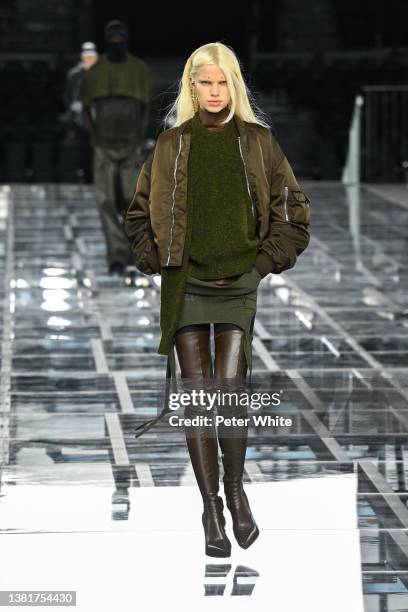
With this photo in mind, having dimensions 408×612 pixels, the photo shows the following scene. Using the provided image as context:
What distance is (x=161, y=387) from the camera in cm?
579

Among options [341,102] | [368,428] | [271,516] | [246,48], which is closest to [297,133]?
[341,102]

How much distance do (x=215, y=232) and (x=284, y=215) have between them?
240 millimetres

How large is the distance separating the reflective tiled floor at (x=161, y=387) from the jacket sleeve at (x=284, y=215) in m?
0.45

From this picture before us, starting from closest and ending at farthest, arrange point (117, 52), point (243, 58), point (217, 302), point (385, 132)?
point (217, 302) → point (117, 52) → point (385, 132) → point (243, 58)

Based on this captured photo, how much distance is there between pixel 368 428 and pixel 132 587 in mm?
2654

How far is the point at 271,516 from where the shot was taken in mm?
5949

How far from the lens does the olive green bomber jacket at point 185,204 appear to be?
215 inches

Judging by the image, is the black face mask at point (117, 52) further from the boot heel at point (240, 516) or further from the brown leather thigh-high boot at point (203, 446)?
the boot heel at point (240, 516)

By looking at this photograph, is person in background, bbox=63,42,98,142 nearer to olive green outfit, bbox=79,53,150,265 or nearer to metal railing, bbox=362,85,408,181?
metal railing, bbox=362,85,408,181

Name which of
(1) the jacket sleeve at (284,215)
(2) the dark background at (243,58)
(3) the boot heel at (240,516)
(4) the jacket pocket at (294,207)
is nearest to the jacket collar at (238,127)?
(1) the jacket sleeve at (284,215)

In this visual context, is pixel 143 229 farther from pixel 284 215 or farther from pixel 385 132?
pixel 385 132

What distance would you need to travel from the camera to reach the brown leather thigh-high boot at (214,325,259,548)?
5.53 m

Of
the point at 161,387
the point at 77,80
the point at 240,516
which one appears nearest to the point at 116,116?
the point at 77,80

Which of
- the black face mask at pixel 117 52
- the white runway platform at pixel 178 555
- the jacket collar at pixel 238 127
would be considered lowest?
the white runway platform at pixel 178 555
